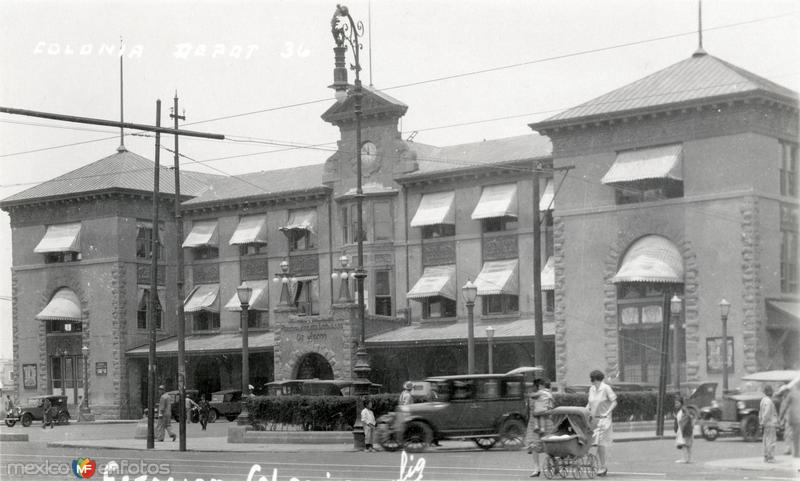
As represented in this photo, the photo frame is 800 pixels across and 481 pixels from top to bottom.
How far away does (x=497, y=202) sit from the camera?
50656 millimetres

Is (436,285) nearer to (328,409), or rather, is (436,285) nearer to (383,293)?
(383,293)

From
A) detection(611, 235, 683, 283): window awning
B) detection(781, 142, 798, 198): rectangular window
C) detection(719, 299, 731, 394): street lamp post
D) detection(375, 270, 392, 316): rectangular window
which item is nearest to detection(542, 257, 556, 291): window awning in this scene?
detection(611, 235, 683, 283): window awning

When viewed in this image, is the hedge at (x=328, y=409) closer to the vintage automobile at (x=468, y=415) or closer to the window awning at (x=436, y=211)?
the vintage automobile at (x=468, y=415)

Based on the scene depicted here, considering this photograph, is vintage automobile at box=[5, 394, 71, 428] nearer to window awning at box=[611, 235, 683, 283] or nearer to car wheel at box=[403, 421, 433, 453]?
window awning at box=[611, 235, 683, 283]

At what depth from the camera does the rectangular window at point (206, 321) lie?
204 feet

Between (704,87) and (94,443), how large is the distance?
2214cm

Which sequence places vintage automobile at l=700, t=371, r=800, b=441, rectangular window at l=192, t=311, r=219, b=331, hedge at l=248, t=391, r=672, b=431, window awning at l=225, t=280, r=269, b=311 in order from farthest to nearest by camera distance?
1. rectangular window at l=192, t=311, r=219, b=331
2. window awning at l=225, t=280, r=269, b=311
3. hedge at l=248, t=391, r=672, b=431
4. vintage automobile at l=700, t=371, r=800, b=441

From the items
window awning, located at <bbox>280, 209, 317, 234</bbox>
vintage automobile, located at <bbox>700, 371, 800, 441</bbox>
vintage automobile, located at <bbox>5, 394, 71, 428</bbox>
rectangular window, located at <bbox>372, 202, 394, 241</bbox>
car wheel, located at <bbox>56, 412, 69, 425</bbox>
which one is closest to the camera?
vintage automobile, located at <bbox>700, 371, 800, 441</bbox>

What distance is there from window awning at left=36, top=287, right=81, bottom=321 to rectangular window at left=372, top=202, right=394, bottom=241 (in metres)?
16.8

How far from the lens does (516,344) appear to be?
166 feet

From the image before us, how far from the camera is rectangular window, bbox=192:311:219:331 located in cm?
6231

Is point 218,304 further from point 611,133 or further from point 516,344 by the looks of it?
point 611,133

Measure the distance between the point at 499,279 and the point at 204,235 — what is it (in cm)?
1742

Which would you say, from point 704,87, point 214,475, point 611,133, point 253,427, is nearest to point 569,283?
point 611,133
